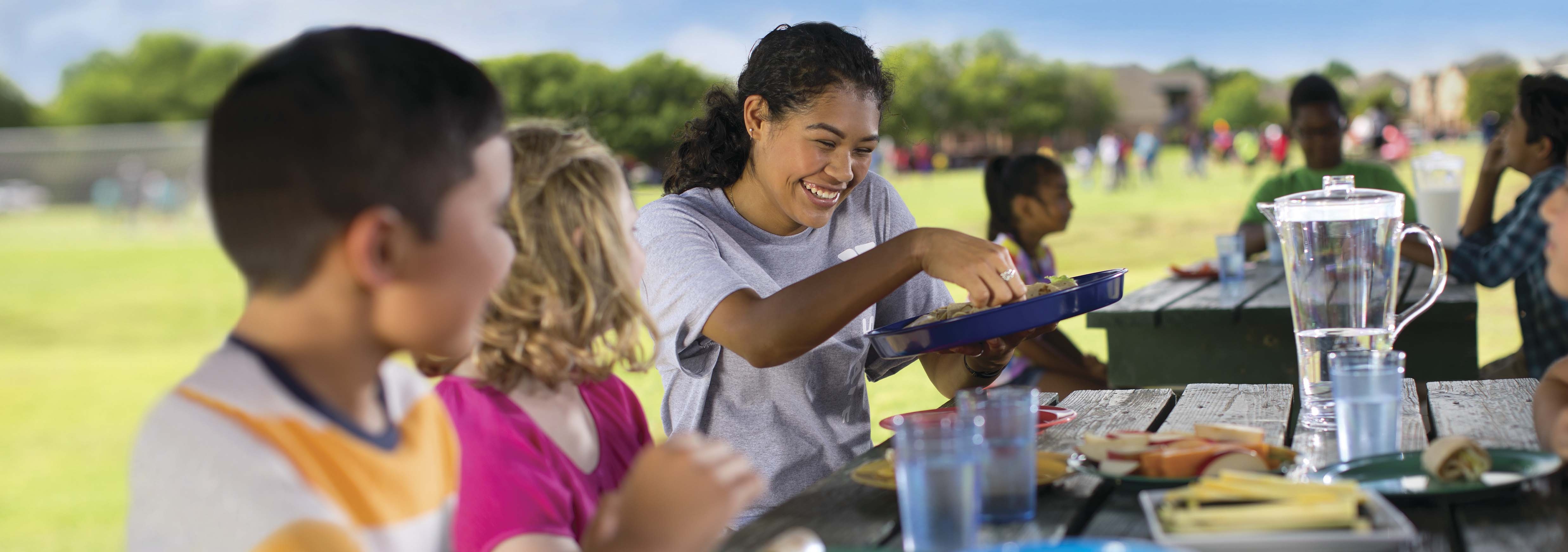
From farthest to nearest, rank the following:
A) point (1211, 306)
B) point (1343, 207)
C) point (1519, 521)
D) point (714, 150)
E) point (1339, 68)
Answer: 1. point (1339, 68)
2. point (1211, 306)
3. point (714, 150)
4. point (1343, 207)
5. point (1519, 521)

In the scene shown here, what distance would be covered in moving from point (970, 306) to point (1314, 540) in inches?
36.5

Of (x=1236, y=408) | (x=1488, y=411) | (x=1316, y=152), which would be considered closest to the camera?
(x=1488, y=411)

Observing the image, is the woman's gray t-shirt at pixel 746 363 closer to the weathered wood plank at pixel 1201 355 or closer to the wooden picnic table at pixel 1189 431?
the wooden picnic table at pixel 1189 431

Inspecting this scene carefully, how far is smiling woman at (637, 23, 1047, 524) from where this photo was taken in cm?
182

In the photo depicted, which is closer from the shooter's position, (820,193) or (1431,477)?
(1431,477)

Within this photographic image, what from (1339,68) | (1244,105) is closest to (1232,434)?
(1339,68)

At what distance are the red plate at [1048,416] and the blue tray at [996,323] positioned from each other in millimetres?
102

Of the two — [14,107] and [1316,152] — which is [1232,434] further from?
[14,107]

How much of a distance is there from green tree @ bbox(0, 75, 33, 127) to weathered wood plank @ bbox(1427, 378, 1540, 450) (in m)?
25.1

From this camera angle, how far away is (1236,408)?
6.45 feet

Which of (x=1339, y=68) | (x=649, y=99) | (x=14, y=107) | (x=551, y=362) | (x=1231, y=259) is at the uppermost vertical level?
(x=14, y=107)

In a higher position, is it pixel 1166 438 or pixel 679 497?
pixel 679 497

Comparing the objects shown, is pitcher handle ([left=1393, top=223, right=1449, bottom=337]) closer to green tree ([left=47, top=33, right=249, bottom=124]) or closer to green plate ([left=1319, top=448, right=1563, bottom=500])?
green plate ([left=1319, top=448, right=1563, bottom=500])

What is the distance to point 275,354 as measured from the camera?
870mm
